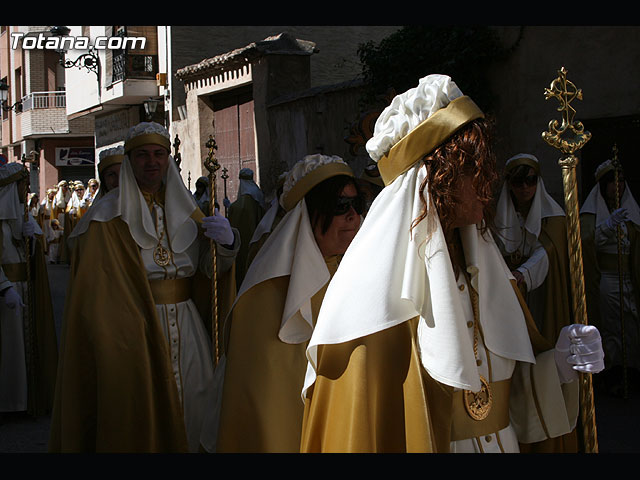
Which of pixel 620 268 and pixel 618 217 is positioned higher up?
pixel 618 217

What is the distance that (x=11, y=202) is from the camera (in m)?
6.86

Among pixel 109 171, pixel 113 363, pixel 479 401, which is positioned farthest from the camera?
pixel 109 171

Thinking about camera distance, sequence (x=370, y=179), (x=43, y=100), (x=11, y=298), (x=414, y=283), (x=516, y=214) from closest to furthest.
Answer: (x=414, y=283) < (x=370, y=179) < (x=516, y=214) < (x=11, y=298) < (x=43, y=100)

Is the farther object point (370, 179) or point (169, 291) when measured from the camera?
point (370, 179)

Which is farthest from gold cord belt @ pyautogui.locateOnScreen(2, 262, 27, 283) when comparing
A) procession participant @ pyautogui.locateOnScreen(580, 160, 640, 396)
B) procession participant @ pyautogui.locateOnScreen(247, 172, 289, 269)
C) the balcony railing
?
the balcony railing

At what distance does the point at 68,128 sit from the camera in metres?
35.7

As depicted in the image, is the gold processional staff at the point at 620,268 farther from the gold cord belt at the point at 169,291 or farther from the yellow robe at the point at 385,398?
the yellow robe at the point at 385,398

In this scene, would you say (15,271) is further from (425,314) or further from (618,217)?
(425,314)

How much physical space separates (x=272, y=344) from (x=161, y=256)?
4.53 feet

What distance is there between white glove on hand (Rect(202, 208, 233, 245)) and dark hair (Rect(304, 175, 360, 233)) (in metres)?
1.06

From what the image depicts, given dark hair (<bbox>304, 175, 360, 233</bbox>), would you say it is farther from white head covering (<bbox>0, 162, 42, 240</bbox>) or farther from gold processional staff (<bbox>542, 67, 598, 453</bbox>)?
white head covering (<bbox>0, 162, 42, 240</bbox>)

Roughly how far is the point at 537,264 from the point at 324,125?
6.81m

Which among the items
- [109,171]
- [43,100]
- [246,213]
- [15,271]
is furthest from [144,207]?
[43,100]

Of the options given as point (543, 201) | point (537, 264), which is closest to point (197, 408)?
point (537, 264)
